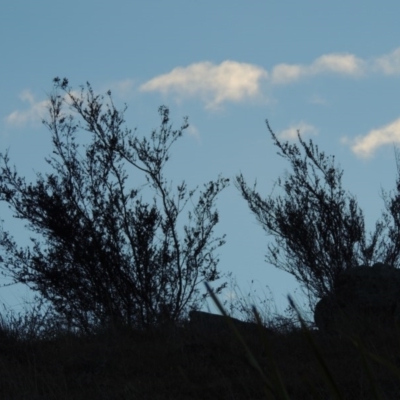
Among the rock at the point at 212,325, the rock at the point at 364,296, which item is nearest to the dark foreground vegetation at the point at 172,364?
the rock at the point at 212,325

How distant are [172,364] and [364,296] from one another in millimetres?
3300

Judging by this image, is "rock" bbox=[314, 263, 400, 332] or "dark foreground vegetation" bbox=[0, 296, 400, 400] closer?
"dark foreground vegetation" bbox=[0, 296, 400, 400]

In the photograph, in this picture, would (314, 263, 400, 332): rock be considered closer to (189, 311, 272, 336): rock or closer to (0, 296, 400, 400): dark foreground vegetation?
(0, 296, 400, 400): dark foreground vegetation

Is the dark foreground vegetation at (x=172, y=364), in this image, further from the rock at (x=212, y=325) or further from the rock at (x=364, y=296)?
Answer: the rock at (x=364, y=296)

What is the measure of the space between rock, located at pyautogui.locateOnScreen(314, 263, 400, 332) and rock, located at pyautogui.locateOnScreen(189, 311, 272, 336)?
35.9 inches

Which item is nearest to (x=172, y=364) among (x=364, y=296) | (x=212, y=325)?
(x=212, y=325)

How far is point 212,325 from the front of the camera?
30.6 feet

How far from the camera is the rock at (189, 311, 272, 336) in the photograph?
A: 28.8 ft

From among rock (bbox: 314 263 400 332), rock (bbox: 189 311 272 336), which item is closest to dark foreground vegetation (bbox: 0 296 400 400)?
rock (bbox: 189 311 272 336)

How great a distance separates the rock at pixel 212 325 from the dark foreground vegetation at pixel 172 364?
14 cm

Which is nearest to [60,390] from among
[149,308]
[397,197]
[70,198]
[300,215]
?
[149,308]

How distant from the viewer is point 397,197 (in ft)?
47.8

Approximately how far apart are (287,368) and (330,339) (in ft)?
4.09

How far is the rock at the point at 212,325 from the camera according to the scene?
877cm
